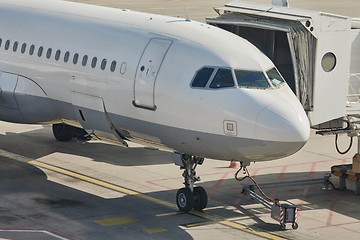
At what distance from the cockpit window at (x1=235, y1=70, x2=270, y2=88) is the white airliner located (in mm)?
30

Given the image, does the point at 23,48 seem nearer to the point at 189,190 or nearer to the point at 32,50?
the point at 32,50

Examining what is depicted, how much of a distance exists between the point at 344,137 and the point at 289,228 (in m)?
12.9

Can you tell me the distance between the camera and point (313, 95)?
28438 millimetres

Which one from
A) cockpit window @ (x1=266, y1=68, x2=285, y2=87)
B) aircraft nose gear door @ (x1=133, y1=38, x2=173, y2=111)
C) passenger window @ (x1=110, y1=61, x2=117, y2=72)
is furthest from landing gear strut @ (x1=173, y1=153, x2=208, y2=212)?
cockpit window @ (x1=266, y1=68, x2=285, y2=87)

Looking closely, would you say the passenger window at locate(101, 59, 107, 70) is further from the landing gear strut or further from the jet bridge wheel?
the jet bridge wheel

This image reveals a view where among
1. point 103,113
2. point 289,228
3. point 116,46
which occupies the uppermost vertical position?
point 116,46

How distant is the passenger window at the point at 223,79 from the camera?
25923mm

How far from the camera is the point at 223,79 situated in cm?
2603

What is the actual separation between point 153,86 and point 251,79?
256cm

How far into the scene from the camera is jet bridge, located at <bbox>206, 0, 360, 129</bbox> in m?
28.1

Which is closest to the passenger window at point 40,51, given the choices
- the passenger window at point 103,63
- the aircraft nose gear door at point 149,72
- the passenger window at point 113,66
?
the passenger window at point 103,63

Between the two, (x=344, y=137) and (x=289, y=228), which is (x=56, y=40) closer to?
(x=289, y=228)

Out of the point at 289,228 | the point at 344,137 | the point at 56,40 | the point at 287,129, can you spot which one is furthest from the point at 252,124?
the point at 344,137

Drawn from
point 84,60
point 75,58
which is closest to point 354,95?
point 84,60
